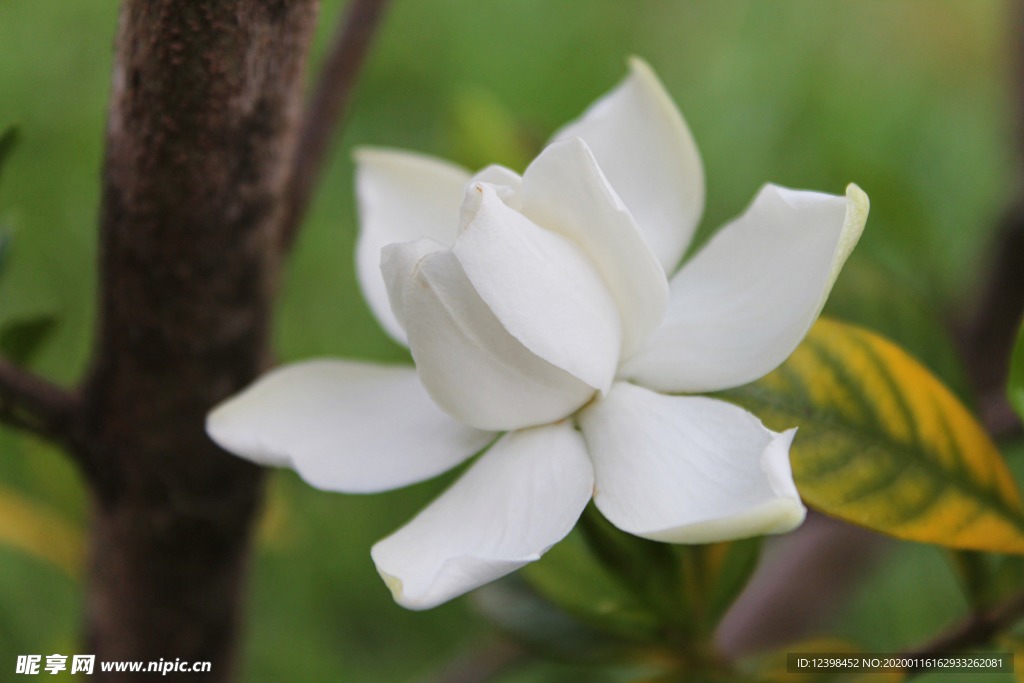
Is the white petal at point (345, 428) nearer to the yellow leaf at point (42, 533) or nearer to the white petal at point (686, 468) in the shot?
the white petal at point (686, 468)

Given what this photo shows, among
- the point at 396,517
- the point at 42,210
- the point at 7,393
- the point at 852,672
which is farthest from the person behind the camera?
the point at 42,210

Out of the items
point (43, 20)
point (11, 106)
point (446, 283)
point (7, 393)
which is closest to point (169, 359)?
point (7, 393)

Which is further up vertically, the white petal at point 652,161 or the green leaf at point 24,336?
the white petal at point 652,161

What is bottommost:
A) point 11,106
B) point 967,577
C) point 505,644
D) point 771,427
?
point 505,644

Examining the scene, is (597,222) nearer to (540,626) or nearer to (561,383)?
(561,383)

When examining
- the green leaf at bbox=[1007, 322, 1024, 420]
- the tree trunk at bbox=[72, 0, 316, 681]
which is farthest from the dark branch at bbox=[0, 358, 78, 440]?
the green leaf at bbox=[1007, 322, 1024, 420]

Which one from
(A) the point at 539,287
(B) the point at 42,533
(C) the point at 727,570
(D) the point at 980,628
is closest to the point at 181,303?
(A) the point at 539,287

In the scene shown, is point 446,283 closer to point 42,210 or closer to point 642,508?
point 642,508
